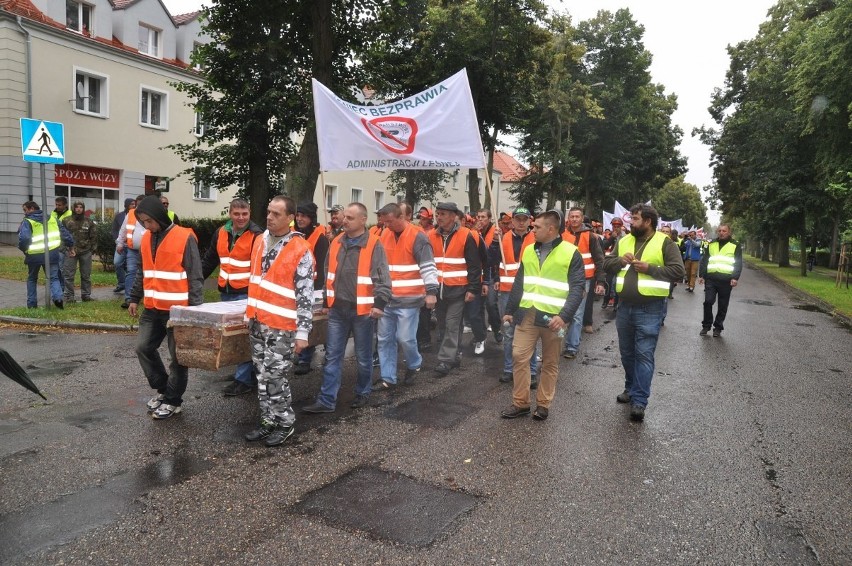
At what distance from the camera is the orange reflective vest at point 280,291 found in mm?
4855

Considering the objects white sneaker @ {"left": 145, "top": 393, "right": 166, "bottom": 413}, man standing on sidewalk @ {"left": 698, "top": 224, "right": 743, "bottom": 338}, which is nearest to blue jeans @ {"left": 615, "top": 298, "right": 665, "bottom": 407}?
white sneaker @ {"left": 145, "top": 393, "right": 166, "bottom": 413}

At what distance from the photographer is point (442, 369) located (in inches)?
297

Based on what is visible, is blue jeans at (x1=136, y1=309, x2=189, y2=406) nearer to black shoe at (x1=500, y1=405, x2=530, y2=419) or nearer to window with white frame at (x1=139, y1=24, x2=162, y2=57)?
black shoe at (x1=500, y1=405, x2=530, y2=419)

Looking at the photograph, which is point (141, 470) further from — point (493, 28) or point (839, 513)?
point (493, 28)

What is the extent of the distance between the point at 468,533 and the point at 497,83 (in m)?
22.7

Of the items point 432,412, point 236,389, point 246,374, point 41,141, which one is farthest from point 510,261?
point 41,141

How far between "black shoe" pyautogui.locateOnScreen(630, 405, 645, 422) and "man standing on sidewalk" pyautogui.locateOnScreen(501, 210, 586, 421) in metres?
0.81

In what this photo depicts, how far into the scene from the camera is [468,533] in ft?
11.8

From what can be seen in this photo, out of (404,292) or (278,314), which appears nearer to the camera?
(278,314)

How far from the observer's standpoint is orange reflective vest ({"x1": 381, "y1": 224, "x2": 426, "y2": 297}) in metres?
6.98

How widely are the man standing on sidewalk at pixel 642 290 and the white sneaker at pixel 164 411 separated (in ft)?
13.8

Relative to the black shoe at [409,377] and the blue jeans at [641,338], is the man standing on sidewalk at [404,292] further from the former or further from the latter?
the blue jeans at [641,338]

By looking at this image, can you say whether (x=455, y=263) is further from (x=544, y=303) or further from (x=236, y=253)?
(x=236, y=253)

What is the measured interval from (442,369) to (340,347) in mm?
2019
